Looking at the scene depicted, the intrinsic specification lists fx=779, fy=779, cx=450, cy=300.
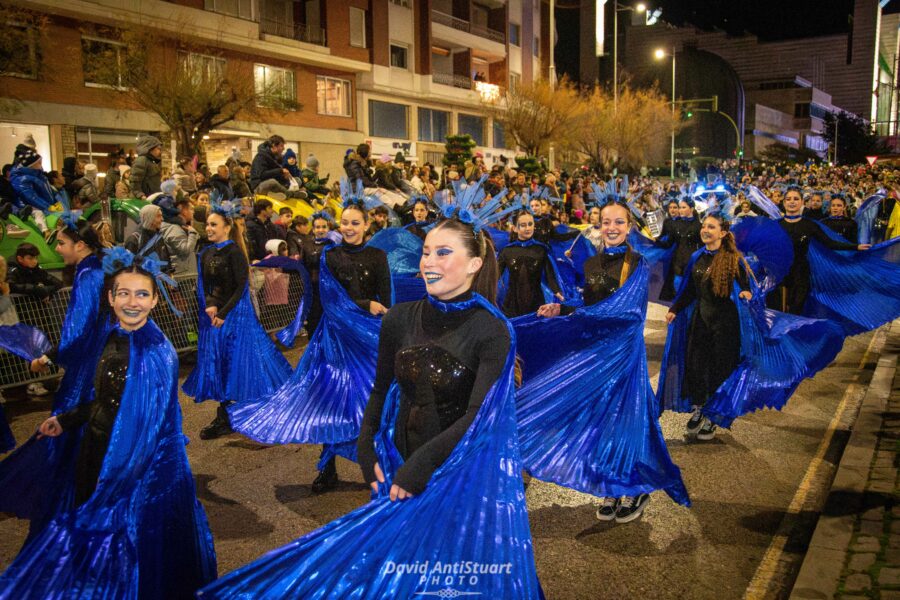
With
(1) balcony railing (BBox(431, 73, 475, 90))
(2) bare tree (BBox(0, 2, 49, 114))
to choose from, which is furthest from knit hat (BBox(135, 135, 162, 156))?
(1) balcony railing (BBox(431, 73, 475, 90))

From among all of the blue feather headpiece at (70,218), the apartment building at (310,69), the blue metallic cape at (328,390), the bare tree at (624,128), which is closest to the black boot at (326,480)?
the blue metallic cape at (328,390)

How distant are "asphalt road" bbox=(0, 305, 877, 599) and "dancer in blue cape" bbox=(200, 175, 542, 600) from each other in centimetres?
158

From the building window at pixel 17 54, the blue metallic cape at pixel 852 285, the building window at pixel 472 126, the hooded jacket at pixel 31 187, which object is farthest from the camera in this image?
the building window at pixel 472 126

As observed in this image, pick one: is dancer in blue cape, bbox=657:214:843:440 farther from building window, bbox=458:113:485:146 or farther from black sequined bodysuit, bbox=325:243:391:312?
building window, bbox=458:113:485:146

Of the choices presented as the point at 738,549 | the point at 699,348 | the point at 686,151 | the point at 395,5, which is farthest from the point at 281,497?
the point at 686,151

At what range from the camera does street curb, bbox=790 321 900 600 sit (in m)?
3.96

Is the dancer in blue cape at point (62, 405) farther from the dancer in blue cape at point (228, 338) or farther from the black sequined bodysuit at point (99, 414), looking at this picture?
the dancer in blue cape at point (228, 338)

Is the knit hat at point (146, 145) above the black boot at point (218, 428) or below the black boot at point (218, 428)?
above

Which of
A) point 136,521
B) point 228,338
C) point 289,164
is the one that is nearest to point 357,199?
point 228,338

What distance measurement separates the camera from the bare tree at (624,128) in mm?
48812

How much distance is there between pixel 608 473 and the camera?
4.67 meters

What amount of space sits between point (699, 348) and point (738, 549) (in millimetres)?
2322

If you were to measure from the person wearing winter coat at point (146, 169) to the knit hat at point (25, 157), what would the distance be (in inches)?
58.4

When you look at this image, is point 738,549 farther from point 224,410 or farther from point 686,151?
point 686,151
